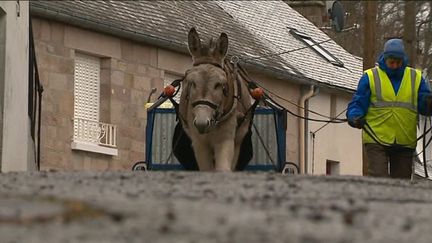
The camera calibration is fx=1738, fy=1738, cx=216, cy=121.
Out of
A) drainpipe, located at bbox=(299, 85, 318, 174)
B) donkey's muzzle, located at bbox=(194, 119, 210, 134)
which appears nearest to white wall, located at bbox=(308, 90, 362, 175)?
drainpipe, located at bbox=(299, 85, 318, 174)

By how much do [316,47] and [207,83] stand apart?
26671 mm

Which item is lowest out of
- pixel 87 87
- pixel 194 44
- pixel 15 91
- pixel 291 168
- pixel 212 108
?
pixel 291 168

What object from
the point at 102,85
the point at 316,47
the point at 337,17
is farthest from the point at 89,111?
the point at 337,17

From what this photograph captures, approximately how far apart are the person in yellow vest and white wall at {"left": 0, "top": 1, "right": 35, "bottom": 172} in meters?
5.81

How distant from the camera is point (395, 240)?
8.75m

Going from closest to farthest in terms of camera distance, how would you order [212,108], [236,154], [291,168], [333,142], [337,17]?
[212,108] → [236,154] → [291,168] → [333,142] → [337,17]

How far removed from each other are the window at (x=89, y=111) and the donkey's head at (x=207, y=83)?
600 inches

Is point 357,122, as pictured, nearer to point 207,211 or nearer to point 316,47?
point 207,211

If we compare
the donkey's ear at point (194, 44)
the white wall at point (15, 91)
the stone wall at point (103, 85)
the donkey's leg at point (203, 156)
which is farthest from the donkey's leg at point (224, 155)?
the stone wall at point (103, 85)

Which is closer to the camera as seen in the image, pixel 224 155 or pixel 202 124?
pixel 202 124

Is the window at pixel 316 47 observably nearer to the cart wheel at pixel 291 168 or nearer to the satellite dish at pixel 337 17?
the satellite dish at pixel 337 17

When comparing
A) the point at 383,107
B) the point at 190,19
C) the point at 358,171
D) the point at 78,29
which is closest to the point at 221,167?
the point at 383,107

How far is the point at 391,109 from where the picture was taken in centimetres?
1716

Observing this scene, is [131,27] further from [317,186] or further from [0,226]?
[0,226]
